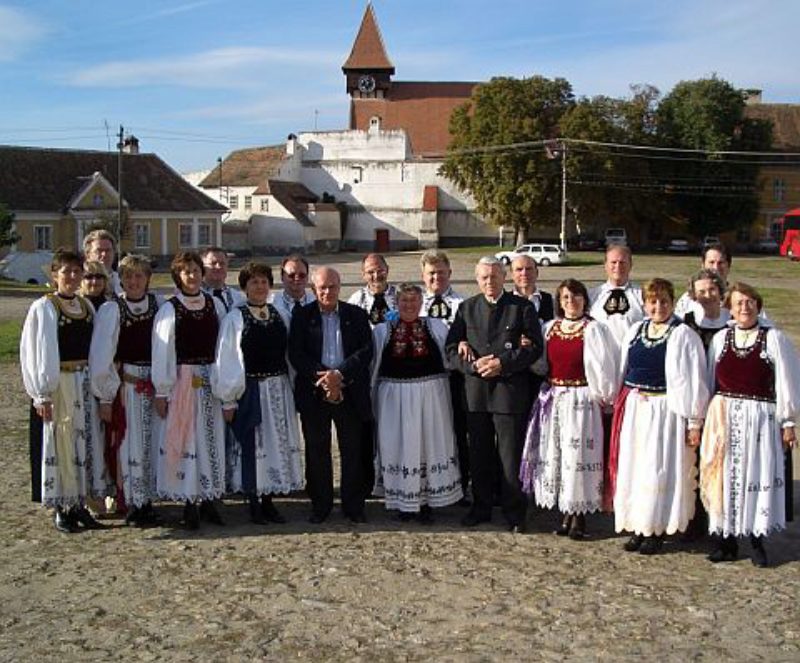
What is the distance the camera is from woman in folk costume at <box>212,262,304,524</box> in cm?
573

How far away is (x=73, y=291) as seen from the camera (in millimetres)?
5590

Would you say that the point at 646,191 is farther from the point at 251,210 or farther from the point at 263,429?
the point at 263,429

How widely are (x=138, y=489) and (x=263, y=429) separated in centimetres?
84

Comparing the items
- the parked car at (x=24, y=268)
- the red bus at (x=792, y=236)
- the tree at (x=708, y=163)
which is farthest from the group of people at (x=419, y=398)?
the tree at (x=708, y=163)

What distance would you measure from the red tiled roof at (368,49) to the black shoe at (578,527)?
58607 millimetres

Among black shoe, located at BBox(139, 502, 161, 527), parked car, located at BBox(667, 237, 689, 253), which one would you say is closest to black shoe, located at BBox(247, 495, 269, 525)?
black shoe, located at BBox(139, 502, 161, 527)

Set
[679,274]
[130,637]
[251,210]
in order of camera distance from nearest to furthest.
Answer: [130,637], [679,274], [251,210]

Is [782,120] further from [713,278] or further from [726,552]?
[726,552]

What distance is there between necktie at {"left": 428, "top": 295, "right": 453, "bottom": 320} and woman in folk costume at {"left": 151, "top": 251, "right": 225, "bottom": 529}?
150 cm

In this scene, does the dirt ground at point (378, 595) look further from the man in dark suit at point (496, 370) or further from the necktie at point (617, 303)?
the necktie at point (617, 303)

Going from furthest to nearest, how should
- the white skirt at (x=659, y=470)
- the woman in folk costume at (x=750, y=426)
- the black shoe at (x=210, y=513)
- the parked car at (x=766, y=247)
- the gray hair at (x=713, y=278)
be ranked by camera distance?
the parked car at (x=766, y=247)
the black shoe at (x=210, y=513)
the gray hair at (x=713, y=278)
the white skirt at (x=659, y=470)
the woman in folk costume at (x=750, y=426)

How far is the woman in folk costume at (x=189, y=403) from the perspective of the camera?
18.3ft

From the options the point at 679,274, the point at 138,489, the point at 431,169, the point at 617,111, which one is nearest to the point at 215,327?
the point at 138,489

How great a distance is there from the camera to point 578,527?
5543mm
